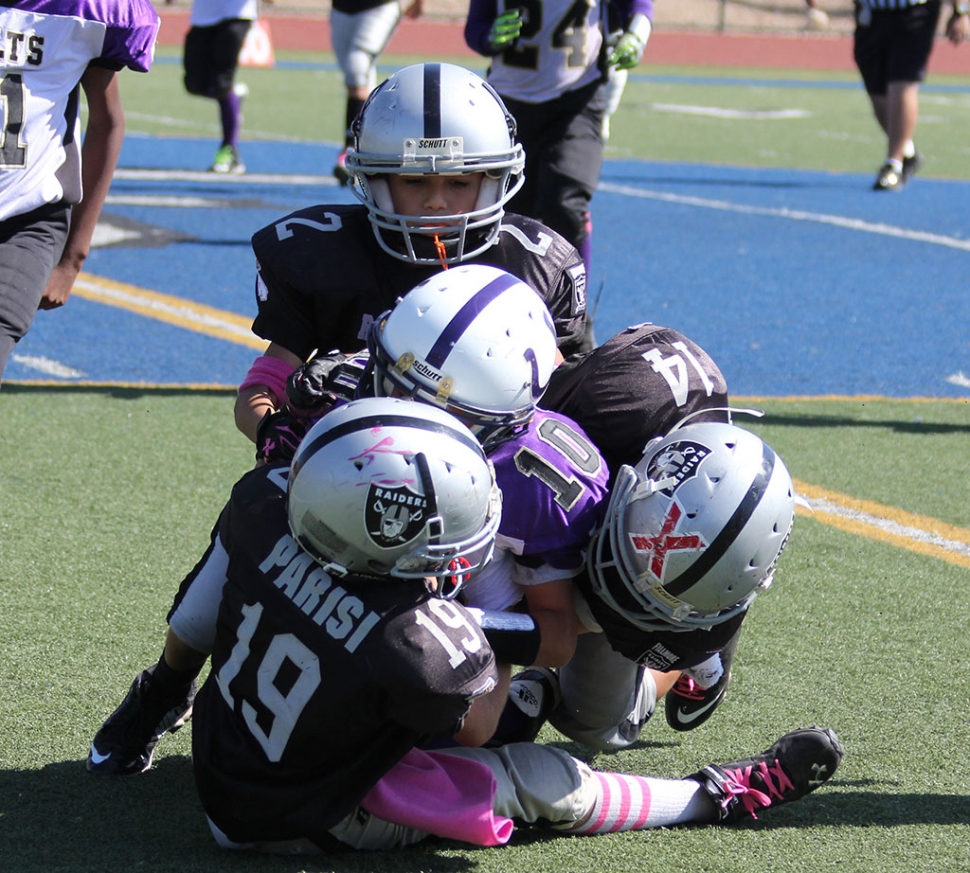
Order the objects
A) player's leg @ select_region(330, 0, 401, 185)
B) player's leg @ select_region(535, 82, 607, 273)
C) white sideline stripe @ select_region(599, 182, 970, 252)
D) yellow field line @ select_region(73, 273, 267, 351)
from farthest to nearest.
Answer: white sideline stripe @ select_region(599, 182, 970, 252) → player's leg @ select_region(330, 0, 401, 185) → yellow field line @ select_region(73, 273, 267, 351) → player's leg @ select_region(535, 82, 607, 273)

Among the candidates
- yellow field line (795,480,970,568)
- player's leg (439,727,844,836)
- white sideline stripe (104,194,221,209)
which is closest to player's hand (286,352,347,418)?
player's leg (439,727,844,836)

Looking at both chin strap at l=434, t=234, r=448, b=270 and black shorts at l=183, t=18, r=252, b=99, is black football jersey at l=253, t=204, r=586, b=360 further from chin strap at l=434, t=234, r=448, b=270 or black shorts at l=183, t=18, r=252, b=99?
black shorts at l=183, t=18, r=252, b=99

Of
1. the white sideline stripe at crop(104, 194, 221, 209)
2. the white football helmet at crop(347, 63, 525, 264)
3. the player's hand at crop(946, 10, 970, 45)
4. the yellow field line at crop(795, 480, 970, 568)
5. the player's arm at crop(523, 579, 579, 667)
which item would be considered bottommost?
the white sideline stripe at crop(104, 194, 221, 209)

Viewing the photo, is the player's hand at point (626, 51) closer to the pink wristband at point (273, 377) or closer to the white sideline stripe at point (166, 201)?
the pink wristband at point (273, 377)

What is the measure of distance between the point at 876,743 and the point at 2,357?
2015mm

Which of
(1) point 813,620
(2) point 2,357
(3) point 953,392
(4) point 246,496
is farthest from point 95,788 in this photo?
(3) point 953,392

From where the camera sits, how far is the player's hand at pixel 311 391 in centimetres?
275

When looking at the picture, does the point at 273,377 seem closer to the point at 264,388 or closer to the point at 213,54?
the point at 264,388

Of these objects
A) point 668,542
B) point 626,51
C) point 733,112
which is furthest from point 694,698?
point 733,112

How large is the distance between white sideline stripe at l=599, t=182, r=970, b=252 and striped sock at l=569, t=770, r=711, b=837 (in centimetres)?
705

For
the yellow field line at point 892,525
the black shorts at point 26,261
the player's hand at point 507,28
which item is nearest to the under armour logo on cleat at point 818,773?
the yellow field line at point 892,525

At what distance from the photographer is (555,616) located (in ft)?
8.85

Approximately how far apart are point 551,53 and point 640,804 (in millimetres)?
3754

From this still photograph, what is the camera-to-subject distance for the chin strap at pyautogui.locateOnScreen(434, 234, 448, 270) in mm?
3135
